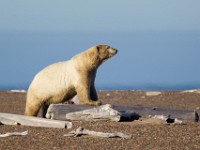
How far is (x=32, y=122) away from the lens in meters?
14.5

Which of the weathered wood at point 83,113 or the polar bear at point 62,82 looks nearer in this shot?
the weathered wood at point 83,113

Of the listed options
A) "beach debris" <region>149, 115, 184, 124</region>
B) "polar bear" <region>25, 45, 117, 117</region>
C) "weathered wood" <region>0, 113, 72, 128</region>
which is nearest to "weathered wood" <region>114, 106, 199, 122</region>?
"beach debris" <region>149, 115, 184, 124</region>

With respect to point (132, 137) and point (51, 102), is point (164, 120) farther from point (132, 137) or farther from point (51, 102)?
point (51, 102)

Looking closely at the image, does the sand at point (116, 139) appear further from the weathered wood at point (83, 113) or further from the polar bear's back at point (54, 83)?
the polar bear's back at point (54, 83)

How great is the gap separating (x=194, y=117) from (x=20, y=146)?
189 inches

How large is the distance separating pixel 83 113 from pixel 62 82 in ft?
5.74

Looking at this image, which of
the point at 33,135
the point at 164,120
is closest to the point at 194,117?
the point at 164,120

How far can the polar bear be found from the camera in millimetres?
16406

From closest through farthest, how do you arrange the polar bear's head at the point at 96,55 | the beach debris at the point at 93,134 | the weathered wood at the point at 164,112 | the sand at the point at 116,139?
1. the sand at the point at 116,139
2. the beach debris at the point at 93,134
3. the weathered wood at the point at 164,112
4. the polar bear's head at the point at 96,55

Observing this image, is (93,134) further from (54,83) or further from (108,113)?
(54,83)

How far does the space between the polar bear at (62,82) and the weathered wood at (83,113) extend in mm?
1145

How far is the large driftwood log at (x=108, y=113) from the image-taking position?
14.7 m

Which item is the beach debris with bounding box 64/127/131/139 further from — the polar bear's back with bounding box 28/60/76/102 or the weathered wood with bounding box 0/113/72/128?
the polar bear's back with bounding box 28/60/76/102

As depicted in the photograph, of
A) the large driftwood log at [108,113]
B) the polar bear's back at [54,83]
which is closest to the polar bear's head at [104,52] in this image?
the polar bear's back at [54,83]
